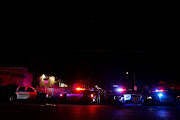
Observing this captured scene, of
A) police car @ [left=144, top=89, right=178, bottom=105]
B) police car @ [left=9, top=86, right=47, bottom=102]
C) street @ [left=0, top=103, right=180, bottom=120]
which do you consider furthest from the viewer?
police car @ [left=9, top=86, right=47, bottom=102]

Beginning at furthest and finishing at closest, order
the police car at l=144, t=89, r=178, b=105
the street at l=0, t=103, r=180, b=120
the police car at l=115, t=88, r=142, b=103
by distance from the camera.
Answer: the police car at l=115, t=88, r=142, b=103 < the police car at l=144, t=89, r=178, b=105 < the street at l=0, t=103, r=180, b=120

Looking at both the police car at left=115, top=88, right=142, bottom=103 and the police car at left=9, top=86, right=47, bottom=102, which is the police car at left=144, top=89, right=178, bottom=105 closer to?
the police car at left=115, top=88, right=142, bottom=103

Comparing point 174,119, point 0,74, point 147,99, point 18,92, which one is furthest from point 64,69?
point 174,119

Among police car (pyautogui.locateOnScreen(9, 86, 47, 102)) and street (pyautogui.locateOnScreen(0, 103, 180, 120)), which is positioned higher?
police car (pyautogui.locateOnScreen(9, 86, 47, 102))

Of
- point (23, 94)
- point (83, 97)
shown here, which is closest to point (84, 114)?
point (83, 97)

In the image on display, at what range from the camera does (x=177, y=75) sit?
1751 inches

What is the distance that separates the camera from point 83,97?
18016 millimetres

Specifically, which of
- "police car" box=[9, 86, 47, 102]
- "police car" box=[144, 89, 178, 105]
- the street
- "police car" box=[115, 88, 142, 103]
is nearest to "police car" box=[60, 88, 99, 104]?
"police car" box=[115, 88, 142, 103]

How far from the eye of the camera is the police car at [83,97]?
17922 mm

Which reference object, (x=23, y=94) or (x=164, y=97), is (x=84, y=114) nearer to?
(x=164, y=97)

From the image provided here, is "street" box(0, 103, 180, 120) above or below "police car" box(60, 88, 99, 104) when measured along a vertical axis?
below

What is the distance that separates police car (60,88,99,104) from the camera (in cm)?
1792

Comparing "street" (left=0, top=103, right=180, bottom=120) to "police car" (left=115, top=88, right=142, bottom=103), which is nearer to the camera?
"street" (left=0, top=103, right=180, bottom=120)

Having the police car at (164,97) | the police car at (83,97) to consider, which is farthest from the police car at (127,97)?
the police car at (164,97)
